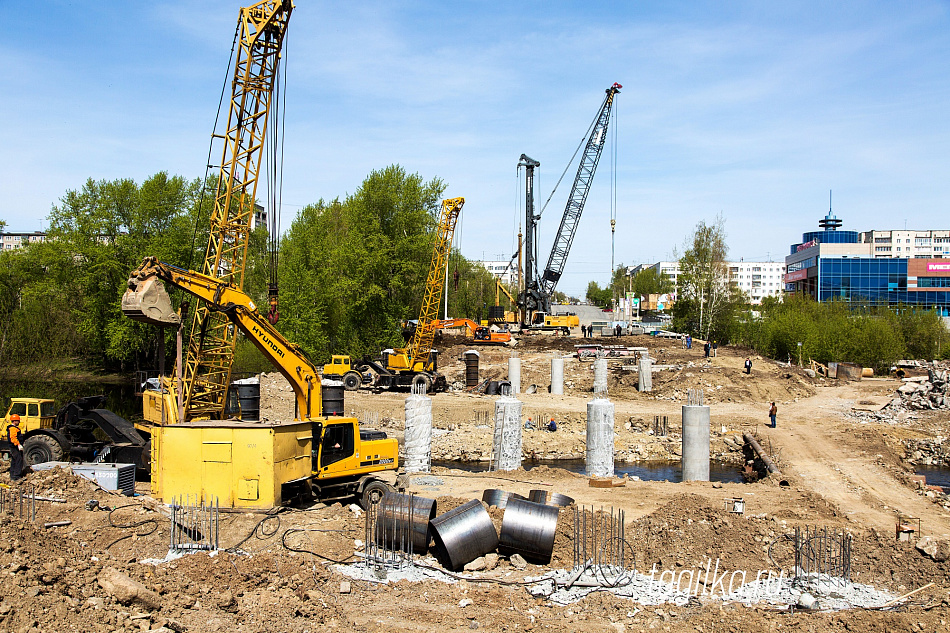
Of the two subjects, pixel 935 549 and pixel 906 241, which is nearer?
pixel 935 549

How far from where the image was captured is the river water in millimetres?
21609

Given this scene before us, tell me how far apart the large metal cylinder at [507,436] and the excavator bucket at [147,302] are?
851 centimetres

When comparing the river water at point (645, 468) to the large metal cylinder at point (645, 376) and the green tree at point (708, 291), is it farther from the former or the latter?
the green tree at point (708, 291)

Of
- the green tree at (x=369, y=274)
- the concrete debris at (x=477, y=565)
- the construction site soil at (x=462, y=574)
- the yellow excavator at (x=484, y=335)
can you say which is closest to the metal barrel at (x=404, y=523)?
the construction site soil at (x=462, y=574)

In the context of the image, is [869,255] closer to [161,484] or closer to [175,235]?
[175,235]

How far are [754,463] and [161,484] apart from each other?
17.7 metres

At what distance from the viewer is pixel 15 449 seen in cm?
1583

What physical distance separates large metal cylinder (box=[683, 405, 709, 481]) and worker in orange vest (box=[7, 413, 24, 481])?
15.8m

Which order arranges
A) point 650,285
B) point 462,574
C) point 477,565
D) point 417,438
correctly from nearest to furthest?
point 462,574 → point 477,565 → point 417,438 → point 650,285

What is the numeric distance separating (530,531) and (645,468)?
514 inches

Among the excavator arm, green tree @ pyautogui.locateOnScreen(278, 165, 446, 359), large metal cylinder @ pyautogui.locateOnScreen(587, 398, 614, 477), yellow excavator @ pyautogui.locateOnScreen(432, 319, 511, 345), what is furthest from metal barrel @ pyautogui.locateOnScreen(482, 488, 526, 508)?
green tree @ pyautogui.locateOnScreen(278, 165, 446, 359)

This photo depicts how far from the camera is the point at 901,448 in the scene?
24000 mm

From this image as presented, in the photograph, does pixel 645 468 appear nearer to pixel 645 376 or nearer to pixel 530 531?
pixel 645 376

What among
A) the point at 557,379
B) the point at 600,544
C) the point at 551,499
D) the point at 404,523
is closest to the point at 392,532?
the point at 404,523
